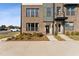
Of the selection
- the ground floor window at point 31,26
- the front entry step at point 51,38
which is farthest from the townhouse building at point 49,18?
the front entry step at point 51,38

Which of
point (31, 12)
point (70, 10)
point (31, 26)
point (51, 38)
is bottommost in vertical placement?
point (51, 38)

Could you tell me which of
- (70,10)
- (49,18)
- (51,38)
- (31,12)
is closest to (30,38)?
(51,38)

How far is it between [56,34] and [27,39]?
10.1 feet

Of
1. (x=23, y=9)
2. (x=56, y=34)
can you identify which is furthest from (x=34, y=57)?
(x=23, y=9)

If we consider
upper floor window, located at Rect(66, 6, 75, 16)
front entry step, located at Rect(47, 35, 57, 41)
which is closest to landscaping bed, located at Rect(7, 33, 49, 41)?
front entry step, located at Rect(47, 35, 57, 41)

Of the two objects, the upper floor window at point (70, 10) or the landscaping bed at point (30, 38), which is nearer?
the landscaping bed at point (30, 38)

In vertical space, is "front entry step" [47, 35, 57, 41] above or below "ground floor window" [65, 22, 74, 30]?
below

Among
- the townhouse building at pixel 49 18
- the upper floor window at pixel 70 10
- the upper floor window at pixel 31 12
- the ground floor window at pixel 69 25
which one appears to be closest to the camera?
the townhouse building at pixel 49 18

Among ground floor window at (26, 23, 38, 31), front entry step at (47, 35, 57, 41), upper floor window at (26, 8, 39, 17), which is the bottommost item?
front entry step at (47, 35, 57, 41)

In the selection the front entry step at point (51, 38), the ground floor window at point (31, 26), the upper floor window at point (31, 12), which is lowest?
the front entry step at point (51, 38)

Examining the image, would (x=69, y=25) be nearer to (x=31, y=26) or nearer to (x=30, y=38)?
(x=31, y=26)

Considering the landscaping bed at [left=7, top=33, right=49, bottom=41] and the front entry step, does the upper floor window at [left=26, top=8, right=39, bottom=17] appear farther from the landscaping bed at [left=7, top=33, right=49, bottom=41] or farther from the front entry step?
the front entry step

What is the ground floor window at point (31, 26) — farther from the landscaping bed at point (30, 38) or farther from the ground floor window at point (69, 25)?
the ground floor window at point (69, 25)

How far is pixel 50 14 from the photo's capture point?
2209 cm
